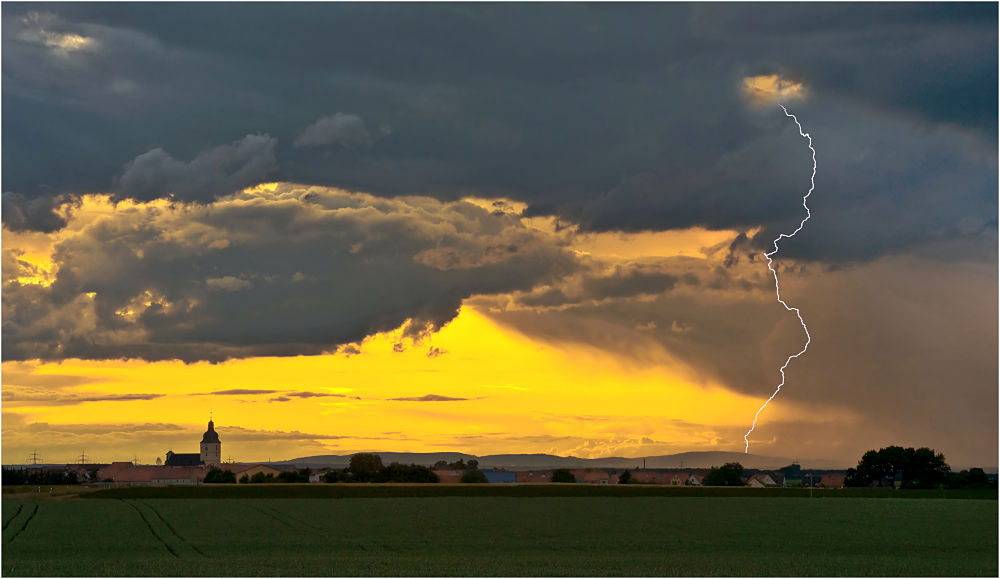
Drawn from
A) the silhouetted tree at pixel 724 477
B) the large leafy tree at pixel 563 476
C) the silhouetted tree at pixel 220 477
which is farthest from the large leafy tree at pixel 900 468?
the silhouetted tree at pixel 220 477

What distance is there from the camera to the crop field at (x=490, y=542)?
33781 millimetres

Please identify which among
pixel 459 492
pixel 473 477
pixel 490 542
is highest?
pixel 490 542

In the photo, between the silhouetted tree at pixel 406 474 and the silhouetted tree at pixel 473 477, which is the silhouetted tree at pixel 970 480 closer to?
the silhouetted tree at pixel 473 477

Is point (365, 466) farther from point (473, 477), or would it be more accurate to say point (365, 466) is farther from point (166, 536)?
point (166, 536)

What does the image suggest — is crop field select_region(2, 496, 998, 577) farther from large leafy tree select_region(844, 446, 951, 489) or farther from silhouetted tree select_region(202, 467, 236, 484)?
large leafy tree select_region(844, 446, 951, 489)

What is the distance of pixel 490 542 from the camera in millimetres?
44188

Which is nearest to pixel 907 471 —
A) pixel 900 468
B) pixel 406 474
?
pixel 900 468

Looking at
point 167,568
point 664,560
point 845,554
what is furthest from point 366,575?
point 845,554

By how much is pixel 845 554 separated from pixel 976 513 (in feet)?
141

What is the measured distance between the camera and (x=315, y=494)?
110 metres

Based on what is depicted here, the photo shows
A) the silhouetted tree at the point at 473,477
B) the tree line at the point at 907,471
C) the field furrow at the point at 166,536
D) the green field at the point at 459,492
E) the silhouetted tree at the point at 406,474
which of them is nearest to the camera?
the field furrow at the point at 166,536

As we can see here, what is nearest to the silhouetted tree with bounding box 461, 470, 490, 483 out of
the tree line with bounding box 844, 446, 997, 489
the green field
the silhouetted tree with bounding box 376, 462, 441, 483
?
the silhouetted tree with bounding box 376, 462, 441, 483

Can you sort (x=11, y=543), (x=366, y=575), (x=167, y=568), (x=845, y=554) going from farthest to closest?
(x=11, y=543) → (x=845, y=554) → (x=167, y=568) → (x=366, y=575)

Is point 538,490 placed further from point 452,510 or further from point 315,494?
point 452,510
